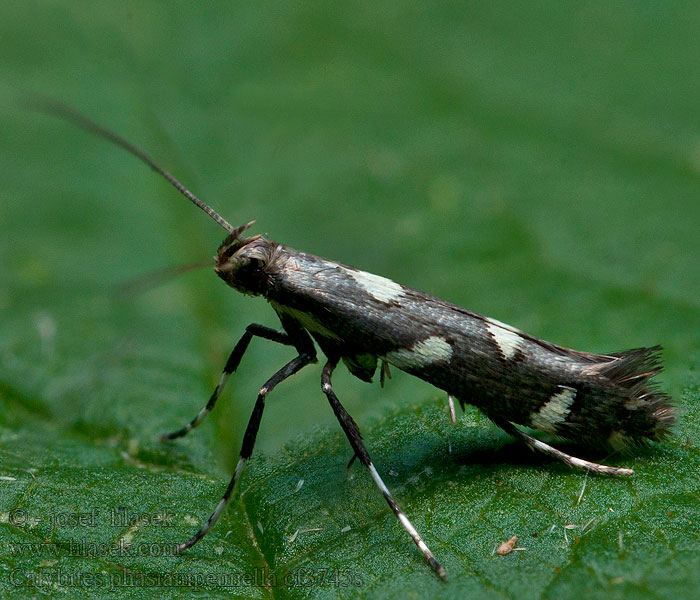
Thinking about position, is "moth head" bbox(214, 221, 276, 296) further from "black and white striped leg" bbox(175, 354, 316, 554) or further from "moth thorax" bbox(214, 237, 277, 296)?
"black and white striped leg" bbox(175, 354, 316, 554)

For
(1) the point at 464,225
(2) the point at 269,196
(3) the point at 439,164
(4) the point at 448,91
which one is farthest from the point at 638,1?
(2) the point at 269,196

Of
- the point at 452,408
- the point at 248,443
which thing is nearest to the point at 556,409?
the point at 452,408

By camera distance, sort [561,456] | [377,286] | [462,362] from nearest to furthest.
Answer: [561,456] → [462,362] → [377,286]

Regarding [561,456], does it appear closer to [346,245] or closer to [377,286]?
[377,286]

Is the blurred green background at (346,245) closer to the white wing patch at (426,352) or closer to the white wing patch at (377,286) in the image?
the white wing patch at (426,352)

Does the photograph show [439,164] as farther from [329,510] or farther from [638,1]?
[329,510]

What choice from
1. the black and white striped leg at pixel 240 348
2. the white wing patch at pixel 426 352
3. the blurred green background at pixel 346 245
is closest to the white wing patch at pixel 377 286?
the white wing patch at pixel 426 352
